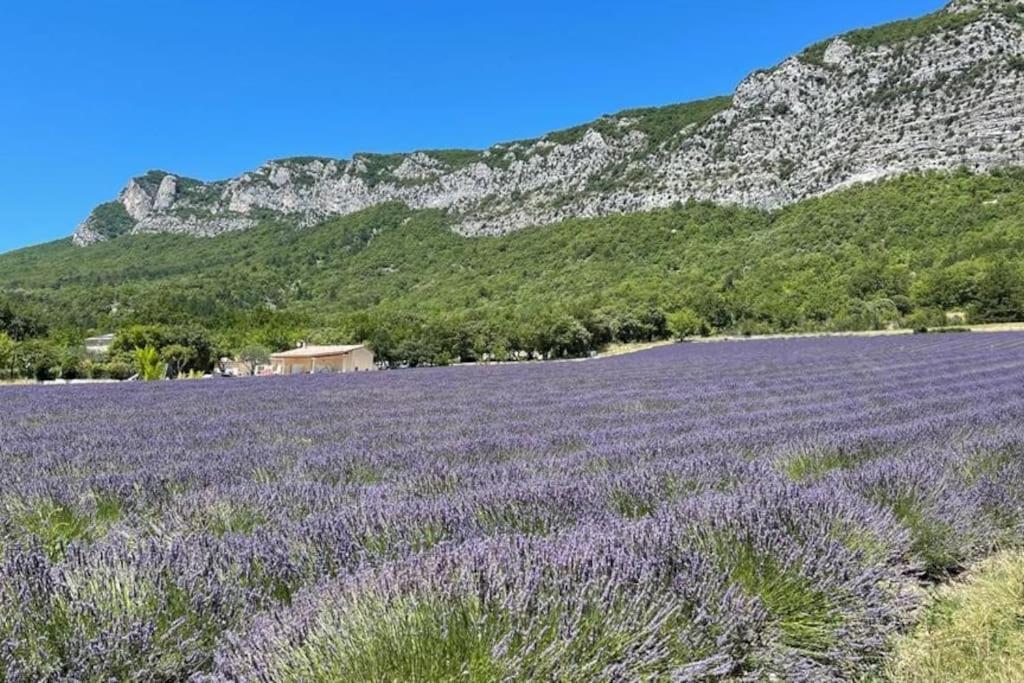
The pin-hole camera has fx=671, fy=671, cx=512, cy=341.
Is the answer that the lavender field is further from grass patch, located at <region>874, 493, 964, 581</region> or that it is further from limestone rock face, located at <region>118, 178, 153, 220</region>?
limestone rock face, located at <region>118, 178, 153, 220</region>

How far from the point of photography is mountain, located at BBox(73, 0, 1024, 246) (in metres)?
61.4

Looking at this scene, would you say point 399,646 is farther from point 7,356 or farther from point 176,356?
point 176,356

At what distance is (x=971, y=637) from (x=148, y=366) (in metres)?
32.3

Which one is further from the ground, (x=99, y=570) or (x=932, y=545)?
(x=99, y=570)

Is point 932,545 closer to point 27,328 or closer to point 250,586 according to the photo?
point 250,586

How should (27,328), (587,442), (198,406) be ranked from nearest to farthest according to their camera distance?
(587,442)
(198,406)
(27,328)

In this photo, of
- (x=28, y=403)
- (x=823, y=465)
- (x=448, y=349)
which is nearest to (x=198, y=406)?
(x=28, y=403)

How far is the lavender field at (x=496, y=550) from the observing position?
1710mm

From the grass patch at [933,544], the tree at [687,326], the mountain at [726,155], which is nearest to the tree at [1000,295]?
the tree at [687,326]

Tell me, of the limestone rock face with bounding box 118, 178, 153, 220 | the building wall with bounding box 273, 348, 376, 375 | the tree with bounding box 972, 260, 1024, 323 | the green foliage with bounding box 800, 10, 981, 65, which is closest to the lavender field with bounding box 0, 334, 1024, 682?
the building wall with bounding box 273, 348, 376, 375

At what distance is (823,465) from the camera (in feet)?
15.8

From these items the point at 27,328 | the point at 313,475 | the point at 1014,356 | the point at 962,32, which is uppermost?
the point at 962,32

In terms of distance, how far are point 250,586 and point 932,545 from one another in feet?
10.3

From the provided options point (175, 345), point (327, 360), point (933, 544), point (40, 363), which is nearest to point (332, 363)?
point (327, 360)
